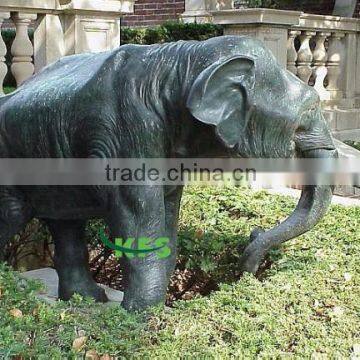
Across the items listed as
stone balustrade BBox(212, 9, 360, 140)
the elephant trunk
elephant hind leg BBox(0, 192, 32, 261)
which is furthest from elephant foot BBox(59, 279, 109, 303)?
stone balustrade BBox(212, 9, 360, 140)

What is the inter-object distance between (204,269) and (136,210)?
1.24 metres

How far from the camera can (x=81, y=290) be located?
159 inches

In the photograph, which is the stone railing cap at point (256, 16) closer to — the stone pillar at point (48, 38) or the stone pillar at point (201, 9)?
the stone pillar at point (48, 38)

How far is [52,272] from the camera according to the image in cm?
484

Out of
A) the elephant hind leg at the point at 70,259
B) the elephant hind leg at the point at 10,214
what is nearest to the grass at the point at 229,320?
the elephant hind leg at the point at 10,214

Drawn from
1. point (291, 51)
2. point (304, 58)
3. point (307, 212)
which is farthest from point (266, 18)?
point (307, 212)

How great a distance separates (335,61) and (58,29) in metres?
5.08

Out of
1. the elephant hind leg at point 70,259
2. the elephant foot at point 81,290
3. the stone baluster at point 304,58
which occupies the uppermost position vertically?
the stone baluster at point 304,58

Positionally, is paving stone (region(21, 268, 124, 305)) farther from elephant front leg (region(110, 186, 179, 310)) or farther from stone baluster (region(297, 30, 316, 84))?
stone baluster (region(297, 30, 316, 84))

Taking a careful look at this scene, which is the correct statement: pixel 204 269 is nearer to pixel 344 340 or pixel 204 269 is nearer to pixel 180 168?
pixel 180 168

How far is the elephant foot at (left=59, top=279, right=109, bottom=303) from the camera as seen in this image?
13.3 ft

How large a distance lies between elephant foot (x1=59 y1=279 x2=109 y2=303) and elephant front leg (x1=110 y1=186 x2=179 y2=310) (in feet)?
2.40

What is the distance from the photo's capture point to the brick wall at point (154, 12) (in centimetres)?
1410

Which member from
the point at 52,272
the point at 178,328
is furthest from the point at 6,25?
the point at 178,328
